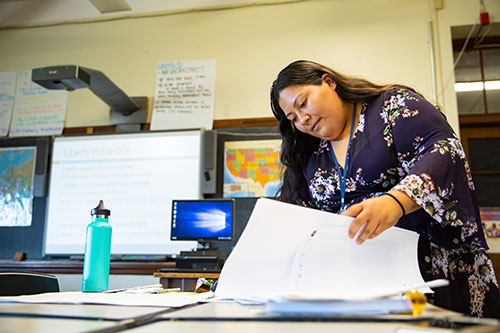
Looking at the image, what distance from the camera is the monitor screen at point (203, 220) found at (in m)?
2.74

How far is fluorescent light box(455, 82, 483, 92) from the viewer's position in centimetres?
323

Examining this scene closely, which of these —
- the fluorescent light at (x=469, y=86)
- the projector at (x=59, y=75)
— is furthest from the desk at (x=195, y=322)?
the fluorescent light at (x=469, y=86)

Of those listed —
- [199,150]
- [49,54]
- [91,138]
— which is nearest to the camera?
[199,150]

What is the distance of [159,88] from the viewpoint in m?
3.49

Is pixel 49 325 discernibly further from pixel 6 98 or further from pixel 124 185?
pixel 6 98

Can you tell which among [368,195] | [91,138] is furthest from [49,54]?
[368,195]

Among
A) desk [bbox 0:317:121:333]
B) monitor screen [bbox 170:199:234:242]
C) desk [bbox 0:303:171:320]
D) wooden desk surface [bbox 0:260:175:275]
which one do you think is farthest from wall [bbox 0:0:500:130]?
desk [bbox 0:317:121:333]

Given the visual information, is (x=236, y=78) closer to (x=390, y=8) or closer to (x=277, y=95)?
(x=390, y=8)

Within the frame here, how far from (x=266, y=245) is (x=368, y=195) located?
38 cm

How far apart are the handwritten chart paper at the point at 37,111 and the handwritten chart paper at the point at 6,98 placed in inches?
1.8

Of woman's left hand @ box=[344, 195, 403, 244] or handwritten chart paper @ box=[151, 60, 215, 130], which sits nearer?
woman's left hand @ box=[344, 195, 403, 244]

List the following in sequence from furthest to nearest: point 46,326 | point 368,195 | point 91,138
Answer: point 91,138
point 368,195
point 46,326

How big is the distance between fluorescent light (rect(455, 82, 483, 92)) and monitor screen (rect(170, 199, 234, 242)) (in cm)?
183

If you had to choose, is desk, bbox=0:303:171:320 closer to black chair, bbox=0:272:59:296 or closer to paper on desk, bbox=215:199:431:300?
paper on desk, bbox=215:199:431:300
